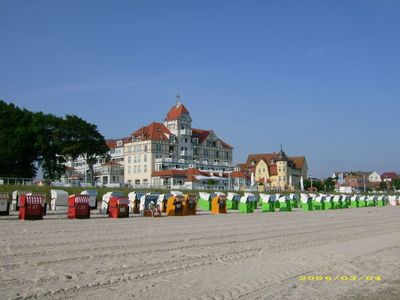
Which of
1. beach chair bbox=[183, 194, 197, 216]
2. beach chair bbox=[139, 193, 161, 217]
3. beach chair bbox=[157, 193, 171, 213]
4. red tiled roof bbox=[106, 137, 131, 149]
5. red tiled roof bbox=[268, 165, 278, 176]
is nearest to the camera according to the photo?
beach chair bbox=[139, 193, 161, 217]

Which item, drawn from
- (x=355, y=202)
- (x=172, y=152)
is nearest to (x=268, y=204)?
(x=355, y=202)

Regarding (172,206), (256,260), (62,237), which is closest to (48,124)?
(172,206)

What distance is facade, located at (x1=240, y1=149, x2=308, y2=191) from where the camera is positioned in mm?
128000

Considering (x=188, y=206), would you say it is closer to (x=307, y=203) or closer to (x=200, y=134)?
(x=307, y=203)

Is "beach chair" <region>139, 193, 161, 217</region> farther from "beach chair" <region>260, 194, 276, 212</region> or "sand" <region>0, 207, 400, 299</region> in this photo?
"sand" <region>0, 207, 400, 299</region>

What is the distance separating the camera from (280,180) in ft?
420

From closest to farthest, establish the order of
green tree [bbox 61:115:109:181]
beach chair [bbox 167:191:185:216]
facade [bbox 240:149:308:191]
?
beach chair [bbox 167:191:185:216], green tree [bbox 61:115:109:181], facade [bbox 240:149:308:191]

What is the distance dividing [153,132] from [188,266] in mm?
89486

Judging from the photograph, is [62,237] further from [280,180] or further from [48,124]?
[280,180]

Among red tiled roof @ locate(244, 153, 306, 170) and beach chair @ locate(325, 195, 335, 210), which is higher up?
red tiled roof @ locate(244, 153, 306, 170)

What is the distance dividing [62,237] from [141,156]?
8453 cm

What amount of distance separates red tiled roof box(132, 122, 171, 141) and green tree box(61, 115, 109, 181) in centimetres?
2120

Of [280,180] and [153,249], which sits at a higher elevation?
[280,180]

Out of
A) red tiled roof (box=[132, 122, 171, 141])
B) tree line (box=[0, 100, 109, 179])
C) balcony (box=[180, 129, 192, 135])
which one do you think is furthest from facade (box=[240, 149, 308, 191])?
tree line (box=[0, 100, 109, 179])
